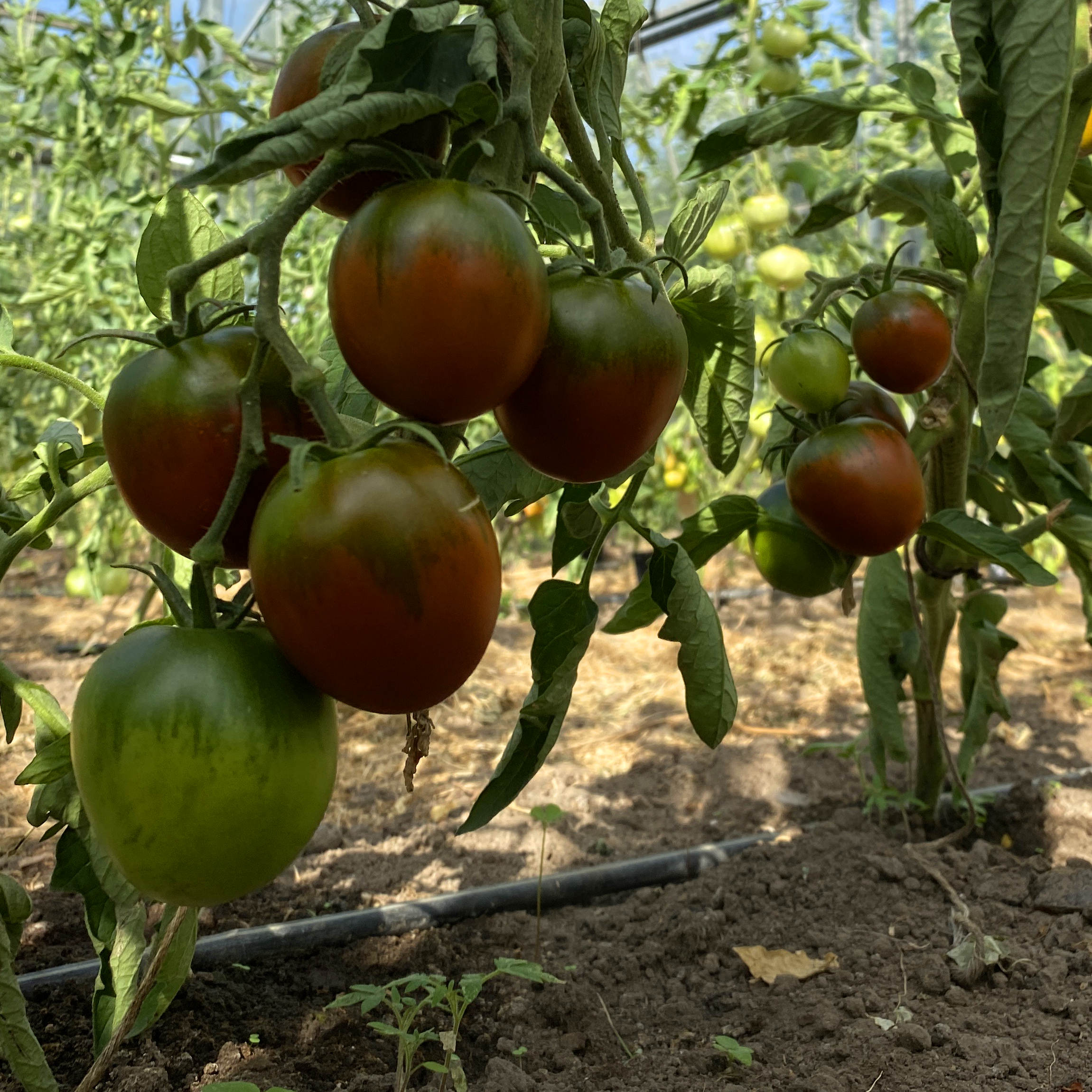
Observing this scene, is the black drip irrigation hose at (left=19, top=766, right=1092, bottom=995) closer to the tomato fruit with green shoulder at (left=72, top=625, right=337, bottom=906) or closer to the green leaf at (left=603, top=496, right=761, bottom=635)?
the green leaf at (left=603, top=496, right=761, bottom=635)

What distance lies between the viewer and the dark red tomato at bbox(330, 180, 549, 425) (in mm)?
482

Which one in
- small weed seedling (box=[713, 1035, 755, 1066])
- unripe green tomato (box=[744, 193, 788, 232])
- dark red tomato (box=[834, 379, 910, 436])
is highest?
unripe green tomato (box=[744, 193, 788, 232])

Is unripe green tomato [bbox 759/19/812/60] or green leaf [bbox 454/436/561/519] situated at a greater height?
unripe green tomato [bbox 759/19/812/60]

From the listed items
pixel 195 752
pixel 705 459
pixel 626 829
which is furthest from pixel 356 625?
pixel 705 459

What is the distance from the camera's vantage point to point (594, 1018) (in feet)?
4.04

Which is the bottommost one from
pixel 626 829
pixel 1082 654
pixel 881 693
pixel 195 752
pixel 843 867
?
pixel 1082 654

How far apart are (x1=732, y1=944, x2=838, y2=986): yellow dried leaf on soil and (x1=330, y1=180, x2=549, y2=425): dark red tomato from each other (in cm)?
104

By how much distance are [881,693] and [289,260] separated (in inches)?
78.2

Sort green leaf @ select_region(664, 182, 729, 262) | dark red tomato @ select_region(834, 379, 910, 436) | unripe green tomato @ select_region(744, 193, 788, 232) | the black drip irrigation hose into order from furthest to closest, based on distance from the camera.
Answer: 1. unripe green tomato @ select_region(744, 193, 788, 232)
2. the black drip irrigation hose
3. dark red tomato @ select_region(834, 379, 910, 436)
4. green leaf @ select_region(664, 182, 729, 262)

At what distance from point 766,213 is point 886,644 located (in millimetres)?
1580

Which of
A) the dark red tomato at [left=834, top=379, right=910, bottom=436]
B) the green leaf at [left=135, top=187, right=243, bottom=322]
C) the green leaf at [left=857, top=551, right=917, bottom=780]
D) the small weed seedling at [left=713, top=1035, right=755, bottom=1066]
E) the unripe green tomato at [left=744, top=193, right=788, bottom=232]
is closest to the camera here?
the green leaf at [left=135, top=187, right=243, bottom=322]

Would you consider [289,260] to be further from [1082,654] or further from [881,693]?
[1082,654]

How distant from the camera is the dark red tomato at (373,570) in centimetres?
47

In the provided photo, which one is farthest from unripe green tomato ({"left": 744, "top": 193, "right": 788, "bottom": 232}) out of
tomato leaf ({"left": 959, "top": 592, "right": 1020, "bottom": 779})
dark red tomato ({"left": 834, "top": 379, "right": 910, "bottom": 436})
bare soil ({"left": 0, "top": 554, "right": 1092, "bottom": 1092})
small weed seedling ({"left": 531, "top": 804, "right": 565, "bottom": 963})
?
small weed seedling ({"left": 531, "top": 804, "right": 565, "bottom": 963})
